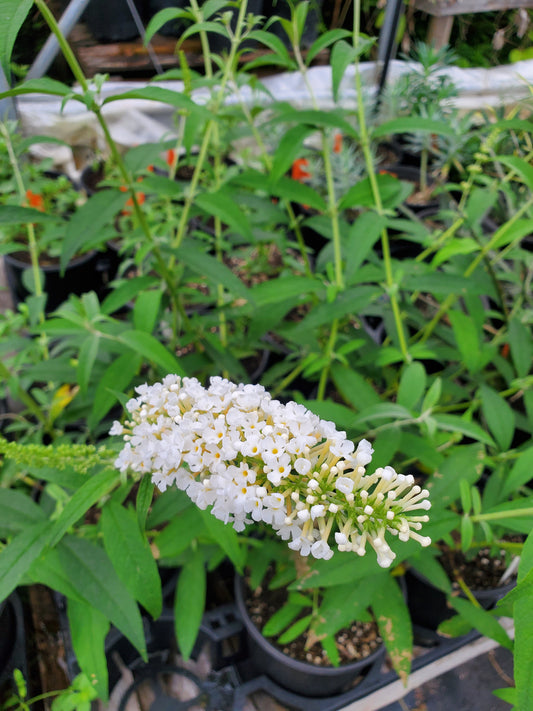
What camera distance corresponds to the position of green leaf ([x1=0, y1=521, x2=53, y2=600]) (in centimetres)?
76

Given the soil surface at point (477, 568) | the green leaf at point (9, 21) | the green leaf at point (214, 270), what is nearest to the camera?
the green leaf at point (9, 21)

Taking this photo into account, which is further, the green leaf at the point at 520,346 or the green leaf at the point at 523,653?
the green leaf at the point at 520,346

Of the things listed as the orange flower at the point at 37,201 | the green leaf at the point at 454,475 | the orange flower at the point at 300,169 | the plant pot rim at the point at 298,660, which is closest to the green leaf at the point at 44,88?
the green leaf at the point at 454,475

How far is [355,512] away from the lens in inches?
22.0

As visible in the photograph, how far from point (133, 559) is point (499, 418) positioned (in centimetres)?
84

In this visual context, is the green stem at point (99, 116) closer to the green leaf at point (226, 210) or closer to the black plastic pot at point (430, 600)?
the green leaf at point (226, 210)

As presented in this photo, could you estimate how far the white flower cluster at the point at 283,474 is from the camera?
0.55m

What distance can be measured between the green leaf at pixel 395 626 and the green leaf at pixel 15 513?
2.21 ft

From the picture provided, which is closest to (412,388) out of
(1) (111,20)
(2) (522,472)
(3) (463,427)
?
(3) (463,427)

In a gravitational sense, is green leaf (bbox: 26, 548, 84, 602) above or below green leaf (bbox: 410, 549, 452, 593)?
above

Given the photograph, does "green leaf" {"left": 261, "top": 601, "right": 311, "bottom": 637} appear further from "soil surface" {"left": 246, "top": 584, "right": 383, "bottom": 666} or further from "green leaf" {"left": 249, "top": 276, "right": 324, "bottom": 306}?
"green leaf" {"left": 249, "top": 276, "right": 324, "bottom": 306}

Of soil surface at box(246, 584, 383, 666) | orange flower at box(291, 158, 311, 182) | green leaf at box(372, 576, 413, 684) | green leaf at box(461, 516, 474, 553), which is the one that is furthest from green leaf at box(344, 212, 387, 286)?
orange flower at box(291, 158, 311, 182)

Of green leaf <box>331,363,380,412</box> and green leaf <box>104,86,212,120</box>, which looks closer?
green leaf <box>104,86,212,120</box>

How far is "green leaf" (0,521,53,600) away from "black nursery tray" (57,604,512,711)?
604 millimetres
